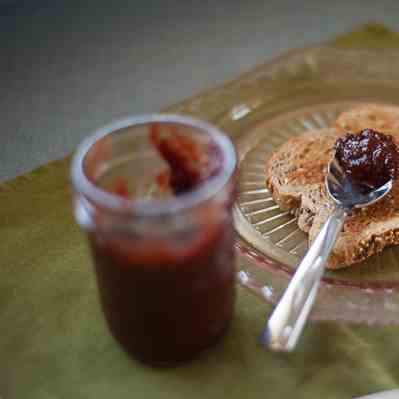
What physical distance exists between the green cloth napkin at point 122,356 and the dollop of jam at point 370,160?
393 mm

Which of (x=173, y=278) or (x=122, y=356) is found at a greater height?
(x=173, y=278)

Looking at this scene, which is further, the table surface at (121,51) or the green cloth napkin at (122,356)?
the table surface at (121,51)

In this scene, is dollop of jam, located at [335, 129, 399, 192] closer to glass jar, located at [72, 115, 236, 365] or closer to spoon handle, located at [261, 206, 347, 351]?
spoon handle, located at [261, 206, 347, 351]

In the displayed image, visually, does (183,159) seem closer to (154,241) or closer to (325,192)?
(154,241)

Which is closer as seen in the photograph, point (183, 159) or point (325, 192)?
point (183, 159)

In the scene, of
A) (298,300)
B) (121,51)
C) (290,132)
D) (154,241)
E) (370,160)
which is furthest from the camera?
(121,51)

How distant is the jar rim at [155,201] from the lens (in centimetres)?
106

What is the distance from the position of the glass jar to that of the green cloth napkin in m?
0.05

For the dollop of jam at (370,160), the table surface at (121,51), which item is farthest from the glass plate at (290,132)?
the table surface at (121,51)

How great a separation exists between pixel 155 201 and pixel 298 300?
0.40 meters

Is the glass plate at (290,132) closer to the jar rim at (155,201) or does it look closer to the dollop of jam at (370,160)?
the dollop of jam at (370,160)

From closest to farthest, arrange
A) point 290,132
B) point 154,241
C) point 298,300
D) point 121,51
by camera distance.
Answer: point 154,241 < point 298,300 < point 290,132 < point 121,51

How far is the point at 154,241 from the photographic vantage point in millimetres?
1094

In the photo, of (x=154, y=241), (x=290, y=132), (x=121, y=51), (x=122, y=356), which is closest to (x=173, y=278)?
(x=154, y=241)
